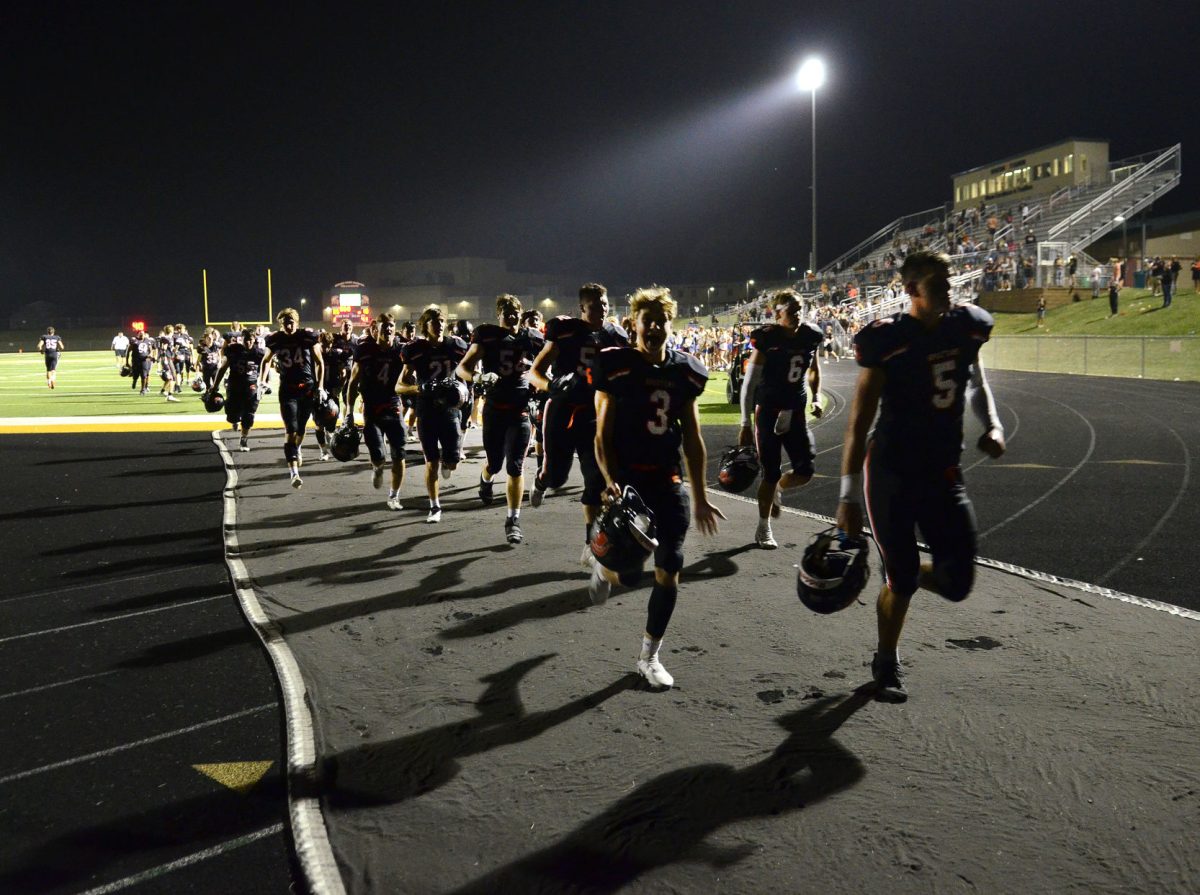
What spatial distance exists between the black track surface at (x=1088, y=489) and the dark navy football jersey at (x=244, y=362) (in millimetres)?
6341

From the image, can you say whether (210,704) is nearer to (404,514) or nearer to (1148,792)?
(1148,792)

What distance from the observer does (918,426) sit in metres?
4.11

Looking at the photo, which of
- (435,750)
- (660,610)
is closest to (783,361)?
(660,610)

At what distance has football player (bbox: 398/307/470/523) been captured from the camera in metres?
8.84

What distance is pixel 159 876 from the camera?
9.53 feet

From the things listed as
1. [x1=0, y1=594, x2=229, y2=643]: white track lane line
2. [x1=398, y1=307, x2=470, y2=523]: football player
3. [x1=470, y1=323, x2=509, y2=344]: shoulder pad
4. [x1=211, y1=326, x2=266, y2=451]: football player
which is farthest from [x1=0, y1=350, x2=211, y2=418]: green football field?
[x1=0, y1=594, x2=229, y2=643]: white track lane line

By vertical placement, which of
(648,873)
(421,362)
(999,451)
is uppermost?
(421,362)

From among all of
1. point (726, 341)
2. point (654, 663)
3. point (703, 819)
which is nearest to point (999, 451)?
point (654, 663)

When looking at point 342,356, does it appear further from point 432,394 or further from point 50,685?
point 50,685

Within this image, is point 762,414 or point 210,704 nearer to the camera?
point 210,704

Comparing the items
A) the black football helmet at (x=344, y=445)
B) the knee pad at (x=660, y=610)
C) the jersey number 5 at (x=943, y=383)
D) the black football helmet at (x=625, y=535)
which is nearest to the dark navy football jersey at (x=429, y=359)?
the black football helmet at (x=344, y=445)

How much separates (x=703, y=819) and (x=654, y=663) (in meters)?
1.36

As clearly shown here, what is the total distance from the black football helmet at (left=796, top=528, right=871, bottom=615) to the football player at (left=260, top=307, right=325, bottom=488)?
310 inches

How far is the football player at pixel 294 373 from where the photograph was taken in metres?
10.7
